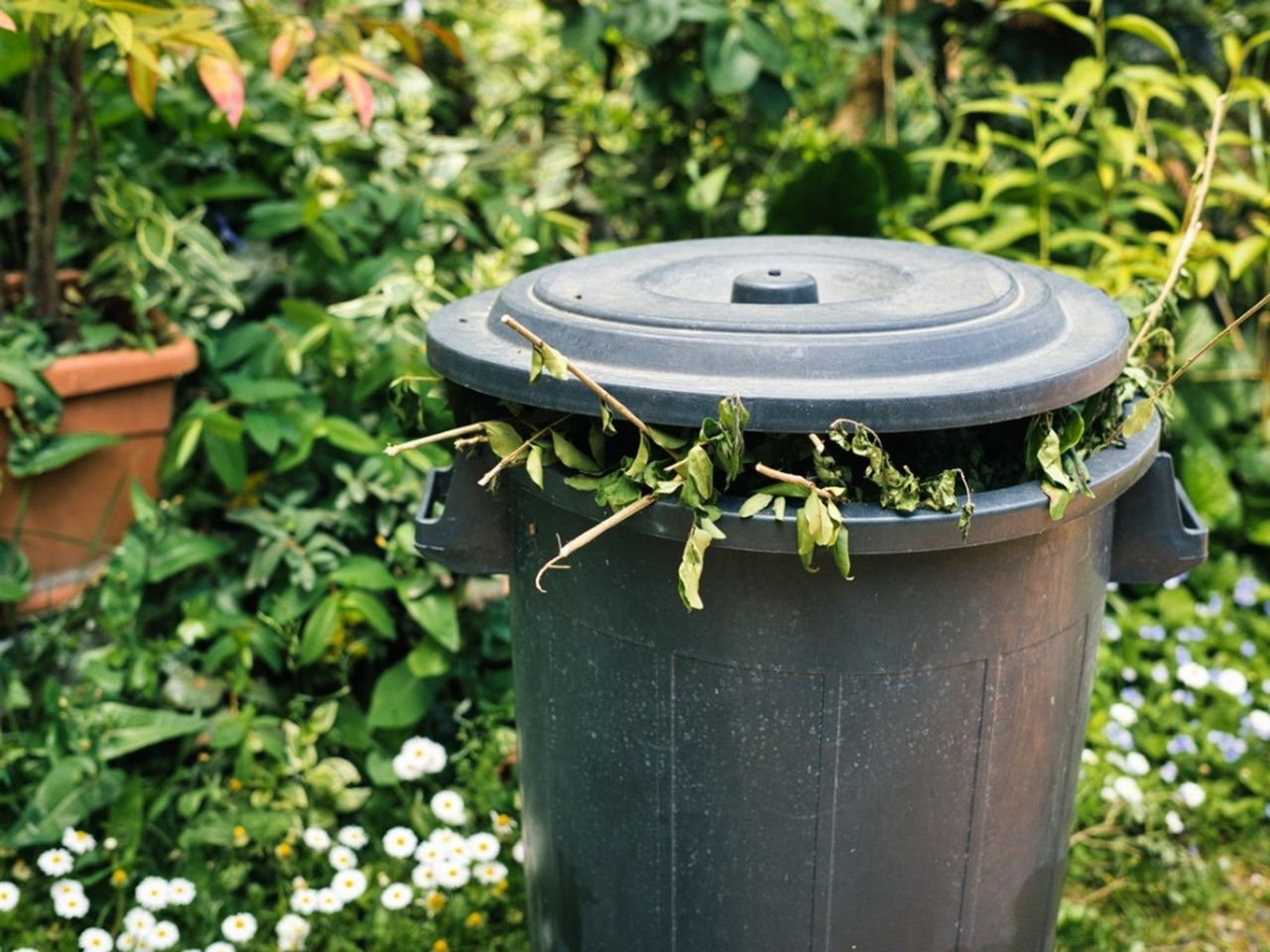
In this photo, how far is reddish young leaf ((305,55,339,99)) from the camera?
2.34m

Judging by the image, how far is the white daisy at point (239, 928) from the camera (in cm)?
204

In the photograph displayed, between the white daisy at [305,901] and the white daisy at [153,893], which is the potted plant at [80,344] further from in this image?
the white daisy at [305,901]

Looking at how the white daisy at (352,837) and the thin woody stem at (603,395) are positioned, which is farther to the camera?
the white daisy at (352,837)

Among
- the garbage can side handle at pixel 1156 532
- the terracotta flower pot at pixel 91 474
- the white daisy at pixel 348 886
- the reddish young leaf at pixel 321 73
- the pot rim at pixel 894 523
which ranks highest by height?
the reddish young leaf at pixel 321 73

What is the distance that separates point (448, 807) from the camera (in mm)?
2238

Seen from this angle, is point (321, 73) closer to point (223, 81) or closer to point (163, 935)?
point (223, 81)

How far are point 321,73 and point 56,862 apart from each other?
154 cm

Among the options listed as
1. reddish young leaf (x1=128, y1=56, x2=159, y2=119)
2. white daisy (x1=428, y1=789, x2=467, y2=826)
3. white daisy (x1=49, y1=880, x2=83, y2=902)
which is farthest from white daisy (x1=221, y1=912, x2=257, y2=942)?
reddish young leaf (x1=128, y1=56, x2=159, y2=119)

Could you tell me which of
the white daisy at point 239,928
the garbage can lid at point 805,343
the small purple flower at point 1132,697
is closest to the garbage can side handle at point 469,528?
the garbage can lid at point 805,343

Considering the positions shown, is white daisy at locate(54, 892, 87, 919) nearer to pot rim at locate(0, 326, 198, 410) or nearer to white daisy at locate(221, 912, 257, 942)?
white daisy at locate(221, 912, 257, 942)

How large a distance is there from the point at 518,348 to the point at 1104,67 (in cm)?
222

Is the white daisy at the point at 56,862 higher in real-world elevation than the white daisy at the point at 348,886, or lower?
higher

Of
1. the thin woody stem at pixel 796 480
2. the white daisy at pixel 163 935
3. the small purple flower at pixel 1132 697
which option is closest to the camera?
the thin woody stem at pixel 796 480

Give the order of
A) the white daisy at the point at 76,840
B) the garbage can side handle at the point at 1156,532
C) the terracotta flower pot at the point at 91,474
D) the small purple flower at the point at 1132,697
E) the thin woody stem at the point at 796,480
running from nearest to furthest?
the thin woody stem at the point at 796,480, the garbage can side handle at the point at 1156,532, the white daisy at the point at 76,840, the terracotta flower pot at the point at 91,474, the small purple flower at the point at 1132,697
